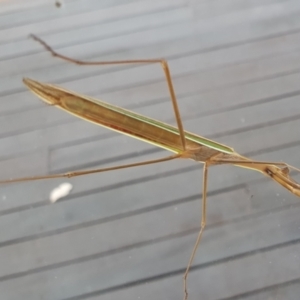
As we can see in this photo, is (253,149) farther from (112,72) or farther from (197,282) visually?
(112,72)

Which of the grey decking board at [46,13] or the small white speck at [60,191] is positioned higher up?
the grey decking board at [46,13]

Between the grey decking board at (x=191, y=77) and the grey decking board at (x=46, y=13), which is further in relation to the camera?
the grey decking board at (x=46, y=13)

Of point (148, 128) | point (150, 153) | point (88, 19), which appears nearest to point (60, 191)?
point (150, 153)

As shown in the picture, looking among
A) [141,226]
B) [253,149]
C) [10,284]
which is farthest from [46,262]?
[253,149]

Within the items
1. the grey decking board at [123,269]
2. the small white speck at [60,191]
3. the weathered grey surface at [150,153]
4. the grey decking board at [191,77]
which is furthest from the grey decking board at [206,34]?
the grey decking board at [123,269]

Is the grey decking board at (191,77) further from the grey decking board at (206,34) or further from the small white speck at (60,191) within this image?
the small white speck at (60,191)

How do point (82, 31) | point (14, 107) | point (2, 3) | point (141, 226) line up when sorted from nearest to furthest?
point (141, 226), point (14, 107), point (82, 31), point (2, 3)
